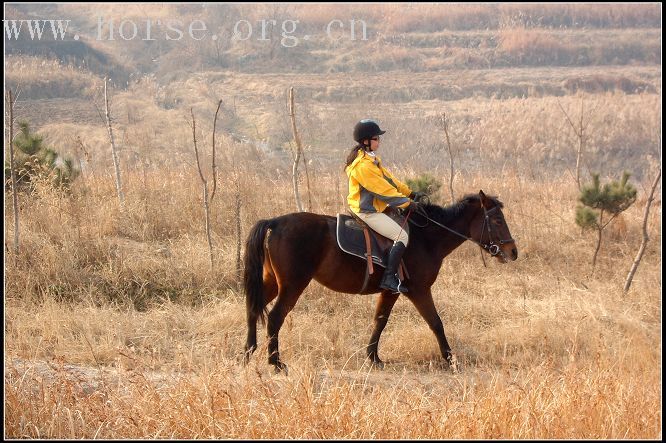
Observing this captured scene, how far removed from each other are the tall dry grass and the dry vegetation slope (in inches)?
0.8

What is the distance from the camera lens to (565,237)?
1168 centimetres

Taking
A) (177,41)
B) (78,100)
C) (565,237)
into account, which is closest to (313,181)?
(565,237)

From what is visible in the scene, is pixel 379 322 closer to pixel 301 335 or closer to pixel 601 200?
pixel 301 335

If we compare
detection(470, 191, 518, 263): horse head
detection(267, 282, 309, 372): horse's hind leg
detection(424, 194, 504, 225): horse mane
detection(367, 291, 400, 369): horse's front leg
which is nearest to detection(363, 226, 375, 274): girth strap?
detection(367, 291, 400, 369): horse's front leg

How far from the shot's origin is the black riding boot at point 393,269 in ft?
22.1

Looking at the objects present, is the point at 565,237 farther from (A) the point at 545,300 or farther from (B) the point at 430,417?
(B) the point at 430,417

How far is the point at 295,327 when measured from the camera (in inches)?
296

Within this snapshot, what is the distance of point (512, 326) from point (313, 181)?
666 cm

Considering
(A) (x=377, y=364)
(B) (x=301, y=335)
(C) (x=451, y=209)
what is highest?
(C) (x=451, y=209)

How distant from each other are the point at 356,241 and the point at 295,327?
1346 millimetres

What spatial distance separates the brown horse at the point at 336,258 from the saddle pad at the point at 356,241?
0.37ft

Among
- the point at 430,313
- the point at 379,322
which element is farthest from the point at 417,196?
the point at 379,322

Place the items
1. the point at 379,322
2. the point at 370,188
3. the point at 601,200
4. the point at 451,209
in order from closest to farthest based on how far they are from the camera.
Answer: the point at 370,188
the point at 379,322
the point at 451,209
the point at 601,200

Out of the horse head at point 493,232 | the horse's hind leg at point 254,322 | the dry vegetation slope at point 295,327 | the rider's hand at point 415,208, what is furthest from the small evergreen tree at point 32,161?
the horse head at point 493,232
